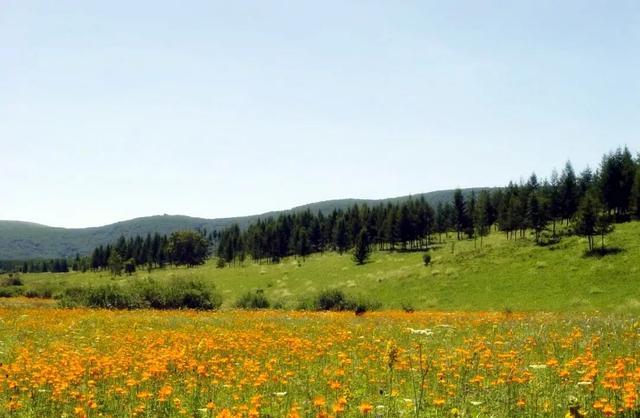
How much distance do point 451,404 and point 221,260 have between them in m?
125

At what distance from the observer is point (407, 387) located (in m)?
8.31

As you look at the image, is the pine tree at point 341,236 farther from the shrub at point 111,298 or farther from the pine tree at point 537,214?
the shrub at point 111,298

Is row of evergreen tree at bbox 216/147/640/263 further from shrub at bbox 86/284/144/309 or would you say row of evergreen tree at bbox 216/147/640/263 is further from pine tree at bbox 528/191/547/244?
shrub at bbox 86/284/144/309

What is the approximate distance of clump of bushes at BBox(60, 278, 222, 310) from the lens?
32031 mm

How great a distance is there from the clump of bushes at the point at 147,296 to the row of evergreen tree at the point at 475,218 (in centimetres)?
4123

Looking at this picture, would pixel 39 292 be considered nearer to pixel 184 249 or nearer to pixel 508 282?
pixel 508 282

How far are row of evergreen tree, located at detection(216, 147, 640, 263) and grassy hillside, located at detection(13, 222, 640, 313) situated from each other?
5505 mm

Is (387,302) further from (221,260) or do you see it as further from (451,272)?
(221,260)

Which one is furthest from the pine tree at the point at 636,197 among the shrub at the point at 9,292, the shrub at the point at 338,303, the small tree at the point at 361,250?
the shrub at the point at 9,292

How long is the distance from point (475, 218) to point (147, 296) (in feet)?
250

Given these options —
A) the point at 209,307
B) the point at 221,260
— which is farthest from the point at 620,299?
the point at 221,260

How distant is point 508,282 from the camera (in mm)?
46812

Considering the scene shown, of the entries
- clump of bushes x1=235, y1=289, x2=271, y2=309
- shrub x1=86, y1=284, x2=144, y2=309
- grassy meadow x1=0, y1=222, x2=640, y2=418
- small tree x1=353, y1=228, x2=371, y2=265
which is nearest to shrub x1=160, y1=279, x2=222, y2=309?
shrub x1=86, y1=284, x2=144, y2=309

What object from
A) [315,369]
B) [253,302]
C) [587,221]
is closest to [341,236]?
[587,221]
